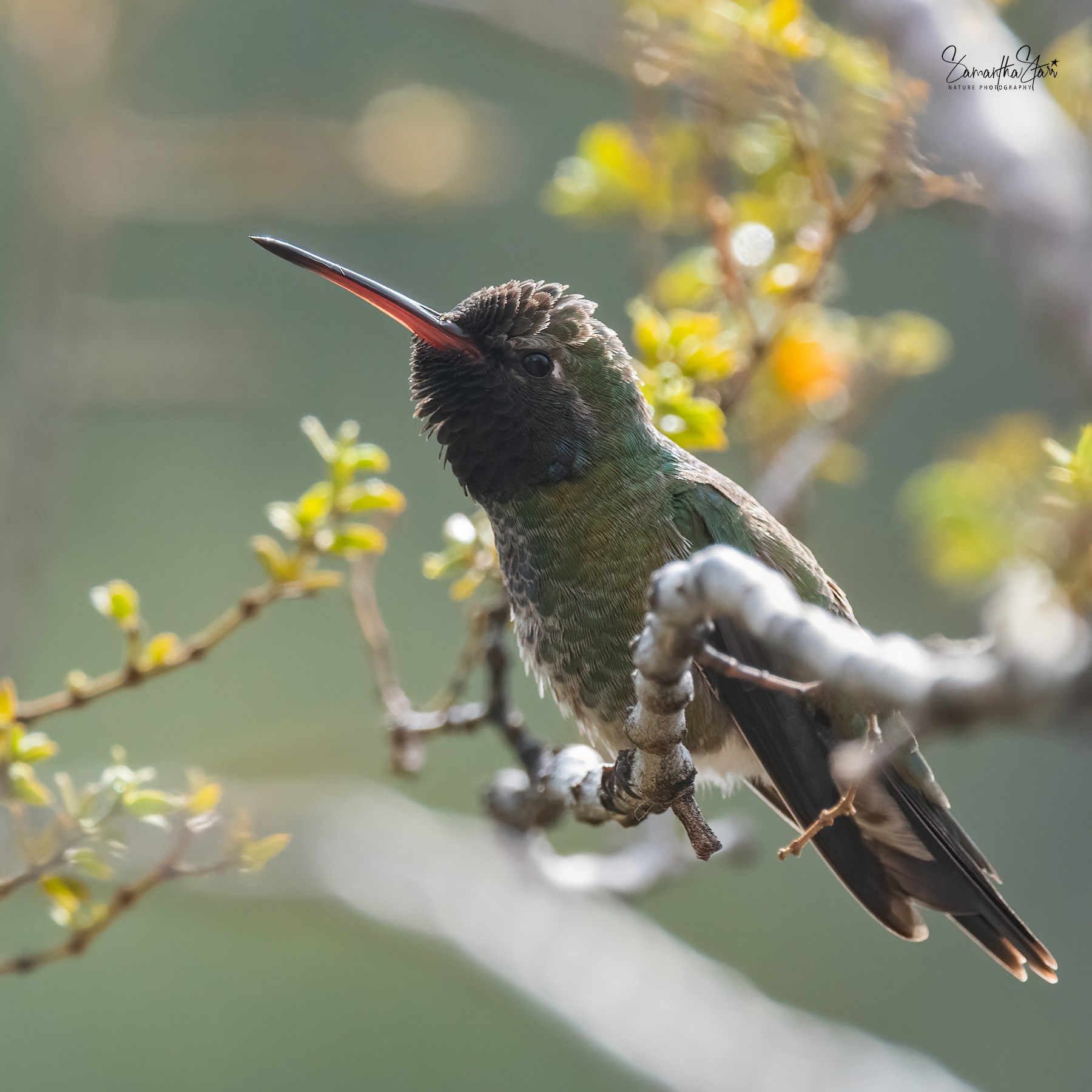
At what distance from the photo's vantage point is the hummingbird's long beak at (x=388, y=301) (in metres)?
2.28

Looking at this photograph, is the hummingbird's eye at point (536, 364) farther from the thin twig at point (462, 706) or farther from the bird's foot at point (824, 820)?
the bird's foot at point (824, 820)

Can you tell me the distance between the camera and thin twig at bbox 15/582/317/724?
1.97m

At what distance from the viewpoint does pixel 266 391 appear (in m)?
6.99

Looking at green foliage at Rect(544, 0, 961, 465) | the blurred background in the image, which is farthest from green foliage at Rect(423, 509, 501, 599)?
the blurred background

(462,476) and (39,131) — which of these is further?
(39,131)

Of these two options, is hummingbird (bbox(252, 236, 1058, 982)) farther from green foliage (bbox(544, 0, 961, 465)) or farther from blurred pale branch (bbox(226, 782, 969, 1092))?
blurred pale branch (bbox(226, 782, 969, 1092))

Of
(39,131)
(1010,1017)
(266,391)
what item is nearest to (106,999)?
(266,391)

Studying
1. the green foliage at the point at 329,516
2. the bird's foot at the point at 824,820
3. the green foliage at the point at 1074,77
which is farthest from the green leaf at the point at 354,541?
the green foliage at the point at 1074,77

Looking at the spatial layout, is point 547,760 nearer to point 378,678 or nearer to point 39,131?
point 378,678

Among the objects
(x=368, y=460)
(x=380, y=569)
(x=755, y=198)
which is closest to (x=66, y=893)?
(x=368, y=460)

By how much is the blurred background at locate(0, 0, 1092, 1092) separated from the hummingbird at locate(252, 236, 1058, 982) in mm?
2963

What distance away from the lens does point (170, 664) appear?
2039mm

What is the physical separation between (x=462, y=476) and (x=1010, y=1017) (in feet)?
24.9

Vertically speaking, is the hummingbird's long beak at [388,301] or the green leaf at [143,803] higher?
the hummingbird's long beak at [388,301]
